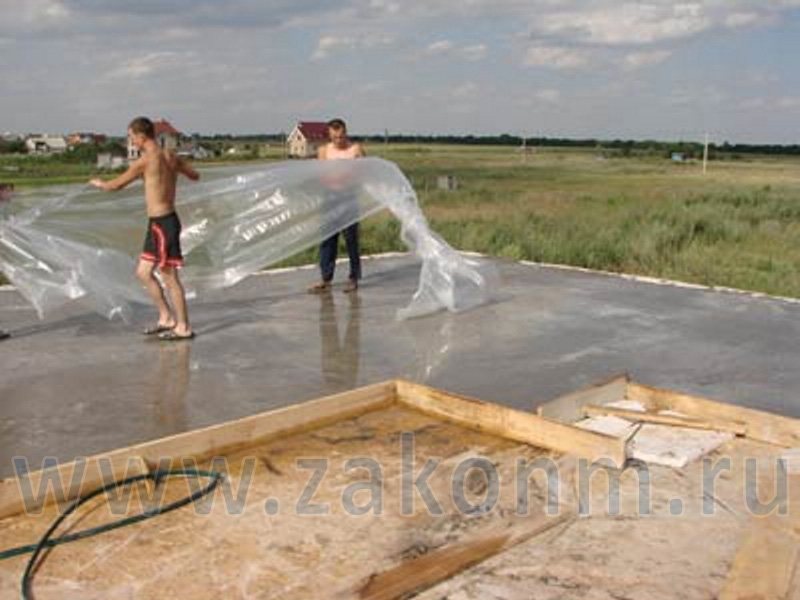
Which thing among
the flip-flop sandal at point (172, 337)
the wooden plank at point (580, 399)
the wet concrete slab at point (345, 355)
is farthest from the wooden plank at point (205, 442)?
the flip-flop sandal at point (172, 337)

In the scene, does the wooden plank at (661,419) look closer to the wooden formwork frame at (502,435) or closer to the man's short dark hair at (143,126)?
the wooden formwork frame at (502,435)

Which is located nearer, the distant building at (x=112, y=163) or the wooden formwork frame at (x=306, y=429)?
the wooden formwork frame at (x=306, y=429)

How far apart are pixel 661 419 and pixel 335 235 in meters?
4.01

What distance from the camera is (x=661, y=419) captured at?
459 centimetres

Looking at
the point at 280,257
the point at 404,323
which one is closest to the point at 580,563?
the point at 404,323

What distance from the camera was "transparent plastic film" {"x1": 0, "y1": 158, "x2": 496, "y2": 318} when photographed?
674 cm

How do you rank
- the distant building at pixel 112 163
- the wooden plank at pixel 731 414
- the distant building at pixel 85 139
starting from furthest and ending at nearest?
1. the distant building at pixel 85 139
2. the distant building at pixel 112 163
3. the wooden plank at pixel 731 414

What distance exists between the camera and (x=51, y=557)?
10.3 feet

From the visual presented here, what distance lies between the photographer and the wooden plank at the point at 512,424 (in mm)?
4035

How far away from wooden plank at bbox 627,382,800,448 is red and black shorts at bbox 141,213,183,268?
319cm

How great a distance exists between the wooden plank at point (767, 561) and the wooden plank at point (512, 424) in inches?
29.8

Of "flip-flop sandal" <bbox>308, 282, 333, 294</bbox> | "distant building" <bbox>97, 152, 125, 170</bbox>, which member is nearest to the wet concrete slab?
"flip-flop sandal" <bbox>308, 282, 333, 294</bbox>

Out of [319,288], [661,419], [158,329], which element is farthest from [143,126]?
[661,419]

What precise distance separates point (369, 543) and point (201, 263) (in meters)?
4.48
